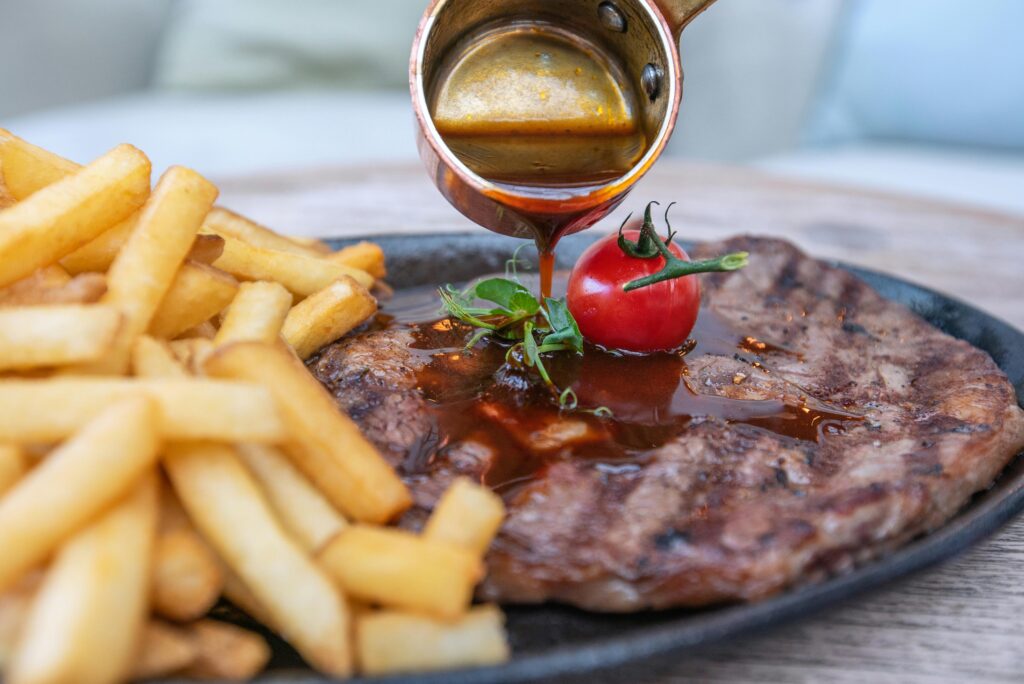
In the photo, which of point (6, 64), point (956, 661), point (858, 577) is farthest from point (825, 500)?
point (6, 64)

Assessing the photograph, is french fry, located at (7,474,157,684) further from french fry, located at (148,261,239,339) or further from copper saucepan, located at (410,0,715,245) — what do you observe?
copper saucepan, located at (410,0,715,245)

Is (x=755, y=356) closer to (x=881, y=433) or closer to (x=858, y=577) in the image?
(x=881, y=433)

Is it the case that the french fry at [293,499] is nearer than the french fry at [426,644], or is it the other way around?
the french fry at [426,644]

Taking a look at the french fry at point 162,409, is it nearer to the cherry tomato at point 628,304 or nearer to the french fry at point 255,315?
the french fry at point 255,315

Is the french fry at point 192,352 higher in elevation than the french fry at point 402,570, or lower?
higher

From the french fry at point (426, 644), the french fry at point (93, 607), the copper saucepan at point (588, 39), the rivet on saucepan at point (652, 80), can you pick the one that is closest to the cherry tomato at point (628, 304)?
the copper saucepan at point (588, 39)

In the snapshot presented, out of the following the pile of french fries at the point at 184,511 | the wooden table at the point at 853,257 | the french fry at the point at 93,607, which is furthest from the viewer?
the wooden table at the point at 853,257

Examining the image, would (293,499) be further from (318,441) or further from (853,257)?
(853,257)

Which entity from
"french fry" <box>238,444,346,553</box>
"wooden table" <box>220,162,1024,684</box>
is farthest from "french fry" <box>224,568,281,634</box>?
"wooden table" <box>220,162,1024,684</box>
